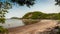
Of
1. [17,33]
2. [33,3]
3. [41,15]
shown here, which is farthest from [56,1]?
[41,15]

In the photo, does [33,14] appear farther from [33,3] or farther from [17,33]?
[33,3]

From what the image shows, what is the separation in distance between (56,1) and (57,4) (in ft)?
0.91

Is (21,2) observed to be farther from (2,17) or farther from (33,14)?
(33,14)

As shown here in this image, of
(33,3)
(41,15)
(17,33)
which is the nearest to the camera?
(33,3)

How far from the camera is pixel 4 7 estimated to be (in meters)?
13.2

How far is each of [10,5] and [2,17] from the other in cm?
95

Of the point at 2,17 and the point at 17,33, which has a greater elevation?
the point at 2,17

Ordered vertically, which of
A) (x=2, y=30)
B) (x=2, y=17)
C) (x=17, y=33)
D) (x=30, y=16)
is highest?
(x=2, y=17)

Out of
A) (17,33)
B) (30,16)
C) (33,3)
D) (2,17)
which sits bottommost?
(30,16)

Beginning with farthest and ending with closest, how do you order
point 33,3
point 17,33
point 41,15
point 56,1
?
1. point 41,15
2. point 17,33
3. point 56,1
4. point 33,3

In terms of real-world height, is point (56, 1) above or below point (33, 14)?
above

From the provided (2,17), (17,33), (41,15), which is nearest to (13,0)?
(2,17)

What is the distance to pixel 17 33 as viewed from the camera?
76.6 feet

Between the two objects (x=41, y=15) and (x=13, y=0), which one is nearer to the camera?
(x=13, y=0)
